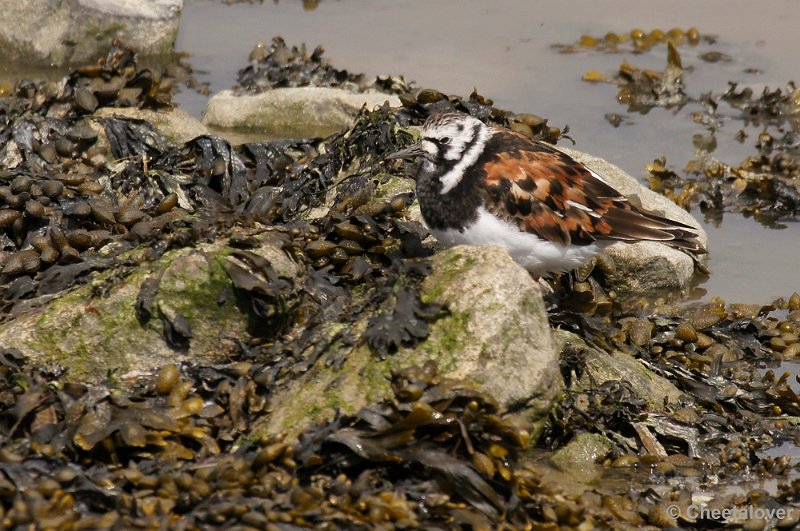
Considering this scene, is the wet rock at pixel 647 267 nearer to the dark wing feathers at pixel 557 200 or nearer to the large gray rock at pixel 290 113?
the dark wing feathers at pixel 557 200

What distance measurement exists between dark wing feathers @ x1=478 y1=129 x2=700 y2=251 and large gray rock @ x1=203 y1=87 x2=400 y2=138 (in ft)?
10.9

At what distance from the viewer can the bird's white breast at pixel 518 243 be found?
4.78 meters

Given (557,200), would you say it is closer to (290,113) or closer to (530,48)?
(290,113)

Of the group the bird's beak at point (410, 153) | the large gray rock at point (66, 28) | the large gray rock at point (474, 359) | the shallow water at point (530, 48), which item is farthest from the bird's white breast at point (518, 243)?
the large gray rock at point (66, 28)

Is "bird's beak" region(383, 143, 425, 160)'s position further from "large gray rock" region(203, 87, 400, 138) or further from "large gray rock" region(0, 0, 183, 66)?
"large gray rock" region(0, 0, 183, 66)

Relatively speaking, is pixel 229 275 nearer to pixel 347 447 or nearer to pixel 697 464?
pixel 347 447

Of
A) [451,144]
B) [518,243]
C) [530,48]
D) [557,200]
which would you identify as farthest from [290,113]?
[518,243]

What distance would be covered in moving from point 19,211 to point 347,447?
2494 millimetres

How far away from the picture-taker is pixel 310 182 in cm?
600

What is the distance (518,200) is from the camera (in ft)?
16.0

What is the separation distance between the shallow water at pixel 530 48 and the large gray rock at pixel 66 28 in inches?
26.6

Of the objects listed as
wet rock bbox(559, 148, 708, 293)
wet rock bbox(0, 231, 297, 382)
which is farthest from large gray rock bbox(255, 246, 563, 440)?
wet rock bbox(559, 148, 708, 293)

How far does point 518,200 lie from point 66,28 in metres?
6.05

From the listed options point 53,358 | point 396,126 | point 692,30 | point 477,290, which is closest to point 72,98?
point 396,126
